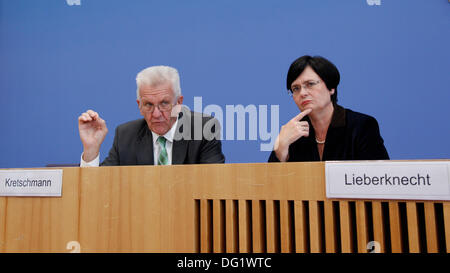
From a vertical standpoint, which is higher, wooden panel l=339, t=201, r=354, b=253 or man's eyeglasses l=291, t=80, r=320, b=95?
man's eyeglasses l=291, t=80, r=320, b=95

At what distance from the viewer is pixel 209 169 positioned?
0.56m

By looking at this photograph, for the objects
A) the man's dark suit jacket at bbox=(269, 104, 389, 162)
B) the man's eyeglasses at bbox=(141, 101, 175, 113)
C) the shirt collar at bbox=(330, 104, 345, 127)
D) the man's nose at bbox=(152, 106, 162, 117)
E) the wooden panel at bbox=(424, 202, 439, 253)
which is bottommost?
the wooden panel at bbox=(424, 202, 439, 253)

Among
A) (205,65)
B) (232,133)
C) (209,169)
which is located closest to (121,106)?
(205,65)

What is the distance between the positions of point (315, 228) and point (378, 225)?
9 cm

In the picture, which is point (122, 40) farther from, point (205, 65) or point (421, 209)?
point (421, 209)

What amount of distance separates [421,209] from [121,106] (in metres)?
1.56

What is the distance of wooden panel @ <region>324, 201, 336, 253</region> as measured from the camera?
482 mm

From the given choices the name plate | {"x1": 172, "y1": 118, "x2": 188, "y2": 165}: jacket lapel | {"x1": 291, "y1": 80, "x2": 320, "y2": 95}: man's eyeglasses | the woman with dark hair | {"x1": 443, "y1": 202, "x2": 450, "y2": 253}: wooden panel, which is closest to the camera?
{"x1": 443, "y1": 202, "x2": 450, "y2": 253}: wooden panel

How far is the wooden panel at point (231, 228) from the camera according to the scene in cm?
54

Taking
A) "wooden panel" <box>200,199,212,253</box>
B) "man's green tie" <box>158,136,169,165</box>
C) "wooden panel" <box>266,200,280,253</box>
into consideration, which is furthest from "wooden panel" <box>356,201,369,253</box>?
"man's green tie" <box>158,136,169,165</box>

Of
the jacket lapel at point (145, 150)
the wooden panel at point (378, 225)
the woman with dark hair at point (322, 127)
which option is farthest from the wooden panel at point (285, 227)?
the jacket lapel at point (145, 150)

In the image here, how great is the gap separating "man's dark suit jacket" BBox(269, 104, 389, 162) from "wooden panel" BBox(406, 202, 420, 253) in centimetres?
55

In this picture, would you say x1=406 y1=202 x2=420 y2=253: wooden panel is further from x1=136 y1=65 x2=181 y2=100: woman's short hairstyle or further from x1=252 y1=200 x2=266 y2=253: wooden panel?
x1=136 y1=65 x2=181 y2=100: woman's short hairstyle

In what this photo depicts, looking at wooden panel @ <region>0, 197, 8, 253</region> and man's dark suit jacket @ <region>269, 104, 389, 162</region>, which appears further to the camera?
man's dark suit jacket @ <region>269, 104, 389, 162</region>
